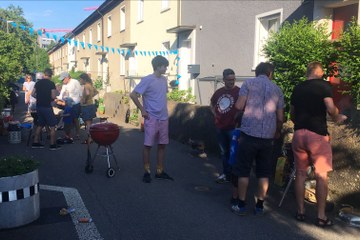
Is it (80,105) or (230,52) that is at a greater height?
(230,52)

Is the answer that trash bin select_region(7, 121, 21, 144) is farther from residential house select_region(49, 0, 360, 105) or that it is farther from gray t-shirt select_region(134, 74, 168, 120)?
residential house select_region(49, 0, 360, 105)

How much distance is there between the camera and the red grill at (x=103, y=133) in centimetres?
660

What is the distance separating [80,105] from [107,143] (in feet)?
11.6

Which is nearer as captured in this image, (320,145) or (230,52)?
(320,145)

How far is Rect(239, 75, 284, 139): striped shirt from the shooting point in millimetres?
4855

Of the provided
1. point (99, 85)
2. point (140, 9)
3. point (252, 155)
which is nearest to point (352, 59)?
point (252, 155)

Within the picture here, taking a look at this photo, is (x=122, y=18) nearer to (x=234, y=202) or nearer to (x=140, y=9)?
(x=140, y=9)

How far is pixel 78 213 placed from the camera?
4.98m

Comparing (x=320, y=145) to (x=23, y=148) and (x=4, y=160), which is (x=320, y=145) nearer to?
(x=4, y=160)

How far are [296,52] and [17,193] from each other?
487 cm

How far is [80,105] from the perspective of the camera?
997cm

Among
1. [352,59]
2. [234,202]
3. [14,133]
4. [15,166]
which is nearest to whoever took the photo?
[15,166]

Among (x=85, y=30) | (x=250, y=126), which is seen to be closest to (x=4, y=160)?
(x=250, y=126)

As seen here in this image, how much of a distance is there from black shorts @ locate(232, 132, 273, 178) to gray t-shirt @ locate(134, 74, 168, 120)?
197 cm
